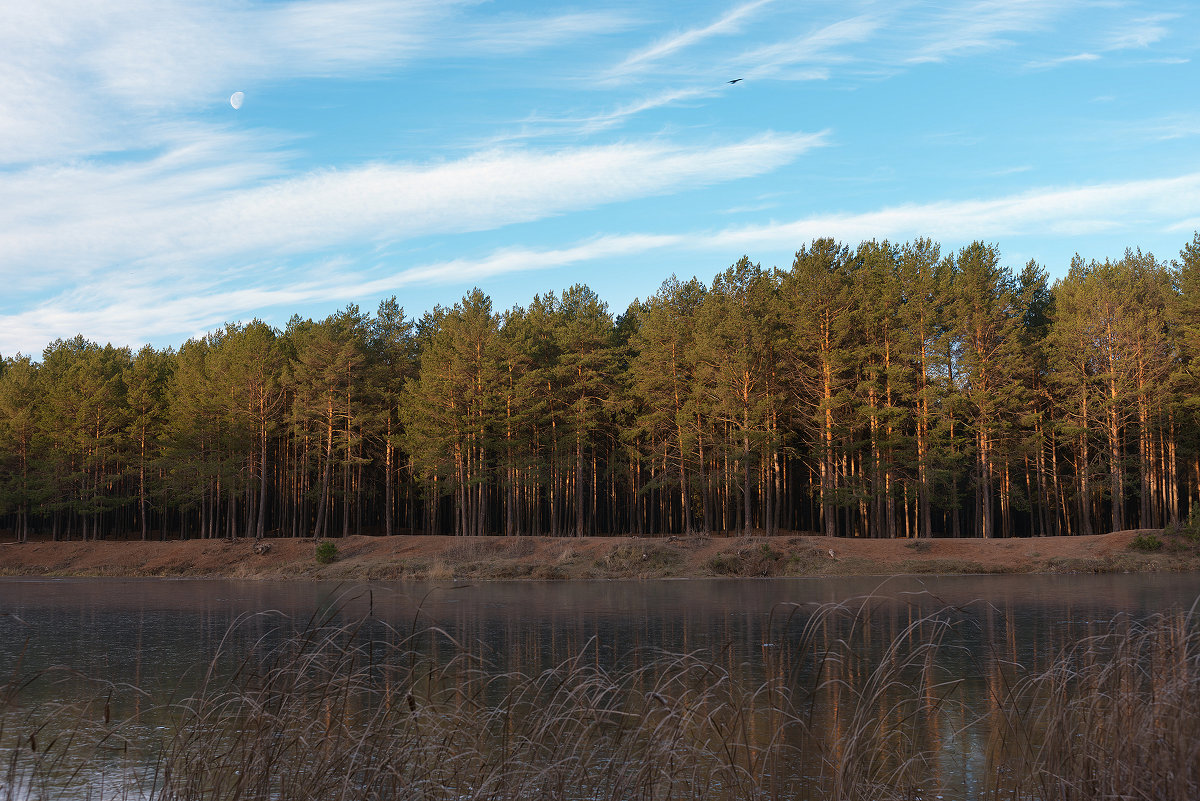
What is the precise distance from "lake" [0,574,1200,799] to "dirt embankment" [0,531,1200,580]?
363 centimetres

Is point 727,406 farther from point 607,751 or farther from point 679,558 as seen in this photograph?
point 607,751

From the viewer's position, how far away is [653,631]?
68.2 feet

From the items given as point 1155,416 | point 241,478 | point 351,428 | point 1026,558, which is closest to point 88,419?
point 241,478

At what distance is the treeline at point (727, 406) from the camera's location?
51125 millimetres

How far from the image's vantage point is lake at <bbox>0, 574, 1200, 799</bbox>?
34.6 feet

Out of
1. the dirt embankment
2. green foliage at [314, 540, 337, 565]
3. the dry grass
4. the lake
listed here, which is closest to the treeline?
the dirt embankment

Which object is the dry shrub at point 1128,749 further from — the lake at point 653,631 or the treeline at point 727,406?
the treeline at point 727,406

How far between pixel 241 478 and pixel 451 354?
55.8 ft

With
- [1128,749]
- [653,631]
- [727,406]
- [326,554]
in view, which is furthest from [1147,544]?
[1128,749]

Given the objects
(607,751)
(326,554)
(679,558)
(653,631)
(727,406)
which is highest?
(727,406)

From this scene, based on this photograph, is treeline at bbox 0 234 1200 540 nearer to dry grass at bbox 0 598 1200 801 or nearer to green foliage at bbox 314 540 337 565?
green foliage at bbox 314 540 337 565

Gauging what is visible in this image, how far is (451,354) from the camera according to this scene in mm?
55938

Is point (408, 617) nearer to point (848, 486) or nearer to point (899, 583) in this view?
point (899, 583)

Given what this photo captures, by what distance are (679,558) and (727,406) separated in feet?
29.9
